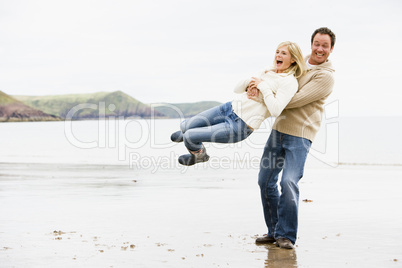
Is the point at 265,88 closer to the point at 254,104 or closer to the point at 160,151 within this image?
the point at 254,104

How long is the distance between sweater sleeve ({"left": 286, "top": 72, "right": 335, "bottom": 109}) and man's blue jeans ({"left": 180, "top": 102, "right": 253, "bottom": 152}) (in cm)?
62

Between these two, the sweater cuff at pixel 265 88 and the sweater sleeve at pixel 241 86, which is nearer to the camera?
the sweater cuff at pixel 265 88

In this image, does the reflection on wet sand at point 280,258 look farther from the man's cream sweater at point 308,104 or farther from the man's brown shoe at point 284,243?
the man's cream sweater at point 308,104

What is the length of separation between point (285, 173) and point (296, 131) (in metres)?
0.51

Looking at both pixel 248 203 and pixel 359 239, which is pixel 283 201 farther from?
pixel 248 203

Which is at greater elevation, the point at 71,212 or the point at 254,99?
the point at 254,99

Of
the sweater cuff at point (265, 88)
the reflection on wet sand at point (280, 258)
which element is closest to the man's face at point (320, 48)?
the sweater cuff at point (265, 88)

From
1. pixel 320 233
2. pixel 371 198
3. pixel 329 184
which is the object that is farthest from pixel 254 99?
pixel 329 184

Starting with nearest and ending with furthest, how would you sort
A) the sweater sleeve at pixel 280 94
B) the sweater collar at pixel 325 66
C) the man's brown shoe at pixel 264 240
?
1. the sweater sleeve at pixel 280 94
2. the sweater collar at pixel 325 66
3. the man's brown shoe at pixel 264 240

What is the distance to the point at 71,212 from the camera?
8.85 metres

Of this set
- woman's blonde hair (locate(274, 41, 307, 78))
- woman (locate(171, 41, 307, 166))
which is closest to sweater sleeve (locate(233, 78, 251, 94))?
woman (locate(171, 41, 307, 166))

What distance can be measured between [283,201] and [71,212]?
146 inches

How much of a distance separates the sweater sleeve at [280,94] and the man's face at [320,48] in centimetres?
50

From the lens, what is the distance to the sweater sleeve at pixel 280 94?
19.7 ft
